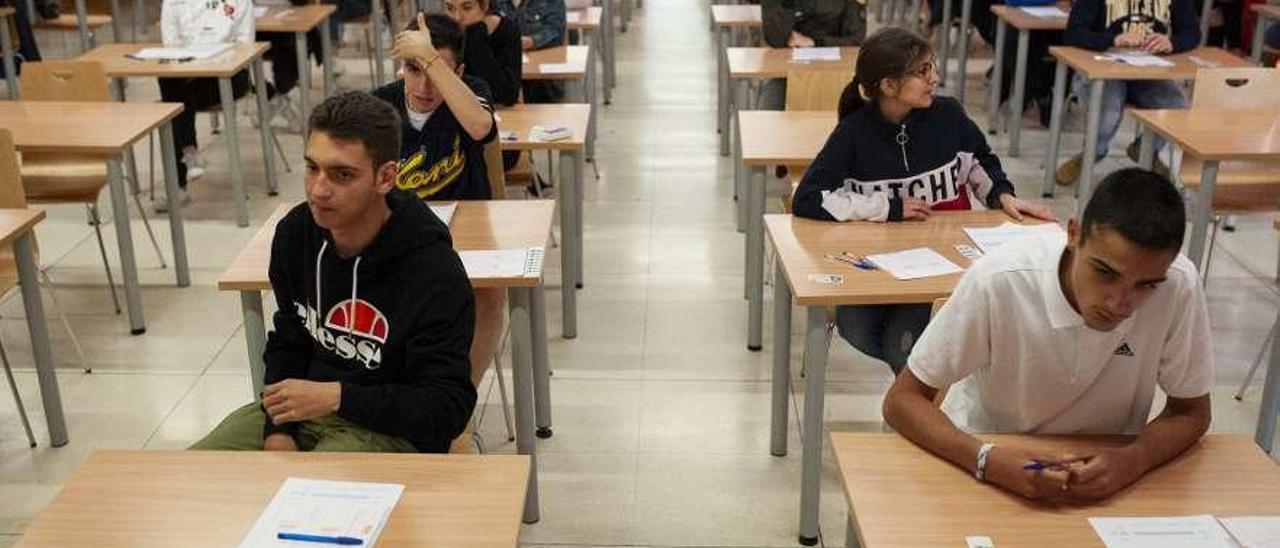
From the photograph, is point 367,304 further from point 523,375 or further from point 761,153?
point 761,153

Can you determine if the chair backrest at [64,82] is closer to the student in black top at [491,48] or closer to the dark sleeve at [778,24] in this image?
the student in black top at [491,48]

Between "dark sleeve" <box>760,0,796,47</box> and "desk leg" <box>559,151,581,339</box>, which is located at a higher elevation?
"dark sleeve" <box>760,0,796,47</box>

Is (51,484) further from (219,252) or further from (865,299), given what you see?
(865,299)

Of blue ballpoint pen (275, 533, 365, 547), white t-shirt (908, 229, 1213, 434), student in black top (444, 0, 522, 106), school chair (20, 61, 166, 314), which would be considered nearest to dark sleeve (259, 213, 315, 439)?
blue ballpoint pen (275, 533, 365, 547)

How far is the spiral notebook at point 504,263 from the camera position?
277 cm

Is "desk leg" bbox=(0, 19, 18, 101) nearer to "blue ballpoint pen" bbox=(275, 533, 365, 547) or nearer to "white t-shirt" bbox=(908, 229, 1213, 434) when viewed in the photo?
"blue ballpoint pen" bbox=(275, 533, 365, 547)

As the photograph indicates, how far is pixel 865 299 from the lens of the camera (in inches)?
104

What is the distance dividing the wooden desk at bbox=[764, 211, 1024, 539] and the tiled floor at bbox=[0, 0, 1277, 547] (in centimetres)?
20

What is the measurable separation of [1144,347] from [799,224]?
50.6 inches

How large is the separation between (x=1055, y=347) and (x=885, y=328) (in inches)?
43.7

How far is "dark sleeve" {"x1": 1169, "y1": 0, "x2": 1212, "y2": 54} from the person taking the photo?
5281mm

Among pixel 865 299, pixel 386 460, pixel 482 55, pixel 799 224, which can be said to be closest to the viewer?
pixel 386 460

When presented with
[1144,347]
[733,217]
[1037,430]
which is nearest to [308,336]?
[1037,430]

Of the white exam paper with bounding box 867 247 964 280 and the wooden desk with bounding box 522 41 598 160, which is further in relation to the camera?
the wooden desk with bounding box 522 41 598 160
